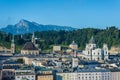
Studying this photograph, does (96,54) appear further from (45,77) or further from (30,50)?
(45,77)

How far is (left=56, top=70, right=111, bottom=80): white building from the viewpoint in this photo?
173ft

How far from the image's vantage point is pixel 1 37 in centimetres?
9012

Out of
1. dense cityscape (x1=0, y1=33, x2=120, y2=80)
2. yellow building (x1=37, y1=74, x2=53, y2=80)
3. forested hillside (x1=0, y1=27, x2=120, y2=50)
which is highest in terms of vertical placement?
forested hillside (x1=0, y1=27, x2=120, y2=50)

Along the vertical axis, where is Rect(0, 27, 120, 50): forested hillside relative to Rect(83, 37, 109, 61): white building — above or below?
above

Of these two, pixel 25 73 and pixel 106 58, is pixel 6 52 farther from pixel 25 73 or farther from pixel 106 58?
pixel 25 73

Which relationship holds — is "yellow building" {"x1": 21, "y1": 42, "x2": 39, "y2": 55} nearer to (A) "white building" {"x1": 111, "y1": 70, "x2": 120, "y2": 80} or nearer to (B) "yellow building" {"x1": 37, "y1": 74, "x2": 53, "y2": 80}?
(A) "white building" {"x1": 111, "y1": 70, "x2": 120, "y2": 80}

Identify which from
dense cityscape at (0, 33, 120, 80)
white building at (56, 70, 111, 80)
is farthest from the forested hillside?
white building at (56, 70, 111, 80)

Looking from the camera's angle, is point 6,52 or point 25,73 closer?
point 25,73

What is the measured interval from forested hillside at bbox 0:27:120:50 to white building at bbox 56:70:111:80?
115 feet

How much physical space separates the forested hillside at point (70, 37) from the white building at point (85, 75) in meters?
35.1

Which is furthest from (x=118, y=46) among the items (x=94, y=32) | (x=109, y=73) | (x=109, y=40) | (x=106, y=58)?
(x=109, y=73)

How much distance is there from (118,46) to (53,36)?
62.7 feet

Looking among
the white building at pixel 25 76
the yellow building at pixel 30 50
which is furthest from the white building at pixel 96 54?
the white building at pixel 25 76

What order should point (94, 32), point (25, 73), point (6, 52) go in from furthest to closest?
point (94, 32) < point (6, 52) < point (25, 73)
